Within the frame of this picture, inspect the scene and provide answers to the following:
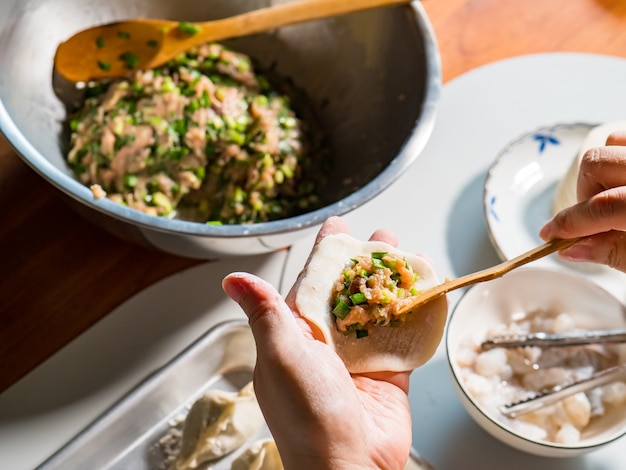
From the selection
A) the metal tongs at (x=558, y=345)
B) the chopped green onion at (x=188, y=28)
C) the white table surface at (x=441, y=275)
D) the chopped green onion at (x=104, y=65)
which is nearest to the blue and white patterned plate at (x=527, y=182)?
the white table surface at (x=441, y=275)

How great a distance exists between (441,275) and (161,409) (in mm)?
483

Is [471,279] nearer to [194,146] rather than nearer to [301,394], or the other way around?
[301,394]

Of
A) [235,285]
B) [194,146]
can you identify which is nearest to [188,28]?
[194,146]

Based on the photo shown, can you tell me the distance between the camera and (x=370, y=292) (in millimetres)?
817

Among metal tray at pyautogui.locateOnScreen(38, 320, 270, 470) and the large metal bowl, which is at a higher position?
the large metal bowl

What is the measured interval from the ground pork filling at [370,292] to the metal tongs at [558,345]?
24 centimetres

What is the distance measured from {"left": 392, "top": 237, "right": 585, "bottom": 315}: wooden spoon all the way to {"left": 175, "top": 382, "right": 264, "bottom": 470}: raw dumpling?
0.96 feet

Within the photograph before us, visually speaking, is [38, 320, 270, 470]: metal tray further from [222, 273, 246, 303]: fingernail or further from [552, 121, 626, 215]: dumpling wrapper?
[552, 121, 626, 215]: dumpling wrapper

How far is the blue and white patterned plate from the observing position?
46.7 inches

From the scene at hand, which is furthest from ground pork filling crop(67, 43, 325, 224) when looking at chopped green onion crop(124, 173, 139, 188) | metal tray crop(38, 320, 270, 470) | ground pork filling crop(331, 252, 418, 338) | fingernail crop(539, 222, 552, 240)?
fingernail crop(539, 222, 552, 240)

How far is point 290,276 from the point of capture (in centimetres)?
112

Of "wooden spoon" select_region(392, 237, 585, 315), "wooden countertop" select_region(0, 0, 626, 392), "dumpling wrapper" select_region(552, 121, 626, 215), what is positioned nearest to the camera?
"wooden spoon" select_region(392, 237, 585, 315)

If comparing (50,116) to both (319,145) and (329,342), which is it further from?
(329,342)

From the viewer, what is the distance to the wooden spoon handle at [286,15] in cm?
109
